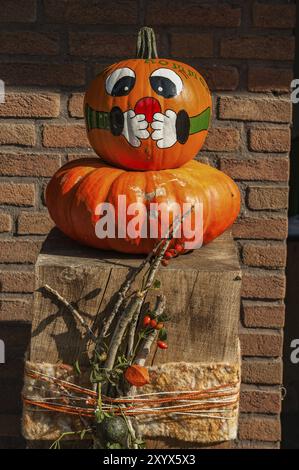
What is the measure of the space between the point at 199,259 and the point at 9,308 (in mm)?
1239

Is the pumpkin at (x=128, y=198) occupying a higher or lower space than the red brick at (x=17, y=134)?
lower

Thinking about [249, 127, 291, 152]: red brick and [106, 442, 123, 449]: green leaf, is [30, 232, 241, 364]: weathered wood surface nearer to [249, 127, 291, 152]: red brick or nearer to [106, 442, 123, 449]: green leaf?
[106, 442, 123, 449]: green leaf

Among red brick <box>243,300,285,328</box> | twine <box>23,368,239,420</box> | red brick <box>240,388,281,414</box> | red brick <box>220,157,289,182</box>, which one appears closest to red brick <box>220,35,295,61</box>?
red brick <box>220,157,289,182</box>

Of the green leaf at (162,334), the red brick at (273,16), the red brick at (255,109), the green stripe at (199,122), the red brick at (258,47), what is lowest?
the green leaf at (162,334)

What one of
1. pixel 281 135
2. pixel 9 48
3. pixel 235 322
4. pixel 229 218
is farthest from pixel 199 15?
pixel 235 322

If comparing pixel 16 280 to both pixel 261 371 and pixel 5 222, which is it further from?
pixel 261 371

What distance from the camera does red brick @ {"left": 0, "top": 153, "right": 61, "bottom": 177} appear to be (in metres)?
3.02

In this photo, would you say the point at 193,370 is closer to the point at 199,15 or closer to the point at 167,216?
the point at 167,216

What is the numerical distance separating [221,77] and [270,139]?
0.98 ft

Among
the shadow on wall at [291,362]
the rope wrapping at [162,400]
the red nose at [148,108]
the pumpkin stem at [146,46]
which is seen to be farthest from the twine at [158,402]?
the shadow on wall at [291,362]

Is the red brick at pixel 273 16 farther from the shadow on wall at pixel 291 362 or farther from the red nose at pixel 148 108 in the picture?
the shadow on wall at pixel 291 362

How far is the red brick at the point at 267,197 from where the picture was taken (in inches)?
118

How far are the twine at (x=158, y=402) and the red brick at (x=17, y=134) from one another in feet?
4.10

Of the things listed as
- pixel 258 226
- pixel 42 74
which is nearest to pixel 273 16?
pixel 258 226
